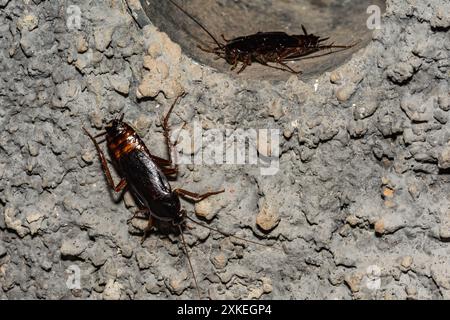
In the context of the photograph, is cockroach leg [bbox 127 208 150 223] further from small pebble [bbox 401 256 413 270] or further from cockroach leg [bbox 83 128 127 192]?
small pebble [bbox 401 256 413 270]

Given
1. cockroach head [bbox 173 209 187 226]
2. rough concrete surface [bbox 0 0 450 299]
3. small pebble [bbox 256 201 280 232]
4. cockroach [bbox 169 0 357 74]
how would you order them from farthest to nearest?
1. cockroach [bbox 169 0 357 74]
2. cockroach head [bbox 173 209 187 226]
3. small pebble [bbox 256 201 280 232]
4. rough concrete surface [bbox 0 0 450 299]

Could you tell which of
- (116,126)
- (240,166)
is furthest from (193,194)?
(116,126)

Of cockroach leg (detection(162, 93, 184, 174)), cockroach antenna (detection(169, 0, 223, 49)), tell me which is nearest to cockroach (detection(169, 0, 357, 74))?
cockroach antenna (detection(169, 0, 223, 49))

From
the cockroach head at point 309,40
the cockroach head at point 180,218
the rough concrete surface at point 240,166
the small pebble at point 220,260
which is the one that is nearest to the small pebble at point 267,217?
the rough concrete surface at point 240,166

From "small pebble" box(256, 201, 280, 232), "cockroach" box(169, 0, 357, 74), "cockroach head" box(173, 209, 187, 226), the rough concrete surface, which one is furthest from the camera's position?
"cockroach" box(169, 0, 357, 74)

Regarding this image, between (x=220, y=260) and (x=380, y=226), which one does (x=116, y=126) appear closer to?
(x=220, y=260)

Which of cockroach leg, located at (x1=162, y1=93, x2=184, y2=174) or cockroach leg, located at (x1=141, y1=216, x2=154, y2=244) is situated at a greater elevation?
cockroach leg, located at (x1=162, y1=93, x2=184, y2=174)
